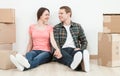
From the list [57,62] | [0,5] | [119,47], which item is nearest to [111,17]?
[119,47]

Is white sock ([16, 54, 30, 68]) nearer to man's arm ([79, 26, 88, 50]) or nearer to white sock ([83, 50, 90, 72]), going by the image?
white sock ([83, 50, 90, 72])

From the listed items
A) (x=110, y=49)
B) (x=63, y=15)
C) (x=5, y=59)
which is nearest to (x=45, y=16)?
(x=63, y=15)

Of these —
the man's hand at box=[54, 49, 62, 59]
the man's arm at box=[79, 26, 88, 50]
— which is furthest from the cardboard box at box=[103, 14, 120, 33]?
the man's hand at box=[54, 49, 62, 59]

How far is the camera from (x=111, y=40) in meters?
3.11

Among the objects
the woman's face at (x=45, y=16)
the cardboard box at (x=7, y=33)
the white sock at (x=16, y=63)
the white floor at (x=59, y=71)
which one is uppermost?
the woman's face at (x=45, y=16)

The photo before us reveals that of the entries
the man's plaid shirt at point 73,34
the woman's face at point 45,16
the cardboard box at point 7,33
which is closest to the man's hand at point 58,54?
the man's plaid shirt at point 73,34

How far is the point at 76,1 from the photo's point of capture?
11.9 feet

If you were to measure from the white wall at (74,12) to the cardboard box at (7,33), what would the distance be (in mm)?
249

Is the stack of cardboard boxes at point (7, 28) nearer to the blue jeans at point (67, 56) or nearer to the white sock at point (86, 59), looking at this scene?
the blue jeans at point (67, 56)

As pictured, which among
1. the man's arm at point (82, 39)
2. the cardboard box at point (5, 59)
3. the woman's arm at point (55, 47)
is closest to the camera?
the cardboard box at point (5, 59)

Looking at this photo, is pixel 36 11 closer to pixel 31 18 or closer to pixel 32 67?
pixel 31 18

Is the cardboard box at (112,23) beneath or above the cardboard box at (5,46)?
above

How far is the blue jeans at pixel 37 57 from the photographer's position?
3037mm

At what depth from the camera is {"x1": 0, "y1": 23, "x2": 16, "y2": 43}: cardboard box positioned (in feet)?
10.8
